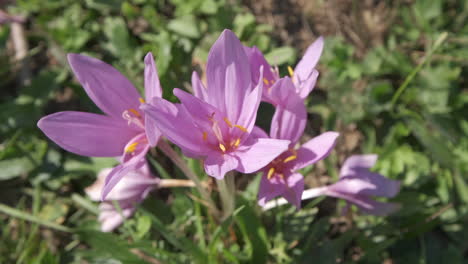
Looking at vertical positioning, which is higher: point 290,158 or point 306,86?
point 306,86

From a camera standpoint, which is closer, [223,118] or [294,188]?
[223,118]

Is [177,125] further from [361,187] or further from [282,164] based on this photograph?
[361,187]

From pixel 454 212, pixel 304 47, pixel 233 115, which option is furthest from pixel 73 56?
pixel 454 212

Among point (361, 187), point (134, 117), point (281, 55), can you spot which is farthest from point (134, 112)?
point (281, 55)

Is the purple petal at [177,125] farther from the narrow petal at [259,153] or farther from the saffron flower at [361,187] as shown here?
the saffron flower at [361,187]

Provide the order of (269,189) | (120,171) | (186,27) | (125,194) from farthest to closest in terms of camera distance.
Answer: (186,27) → (125,194) → (269,189) → (120,171)

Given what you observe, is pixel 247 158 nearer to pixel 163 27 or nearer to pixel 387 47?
pixel 163 27
